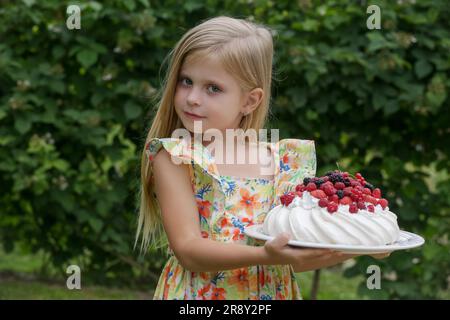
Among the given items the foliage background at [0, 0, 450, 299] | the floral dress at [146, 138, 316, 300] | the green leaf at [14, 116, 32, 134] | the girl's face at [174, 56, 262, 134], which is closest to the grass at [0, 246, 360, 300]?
the foliage background at [0, 0, 450, 299]

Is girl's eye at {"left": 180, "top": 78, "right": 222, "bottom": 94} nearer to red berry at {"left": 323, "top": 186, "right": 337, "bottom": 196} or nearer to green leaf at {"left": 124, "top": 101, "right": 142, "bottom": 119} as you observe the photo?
red berry at {"left": 323, "top": 186, "right": 337, "bottom": 196}

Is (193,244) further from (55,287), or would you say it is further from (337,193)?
(55,287)

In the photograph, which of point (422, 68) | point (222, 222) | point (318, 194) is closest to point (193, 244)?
point (222, 222)

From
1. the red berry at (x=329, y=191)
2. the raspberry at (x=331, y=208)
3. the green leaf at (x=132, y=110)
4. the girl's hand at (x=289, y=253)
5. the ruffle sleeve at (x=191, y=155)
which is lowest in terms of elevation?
the girl's hand at (x=289, y=253)

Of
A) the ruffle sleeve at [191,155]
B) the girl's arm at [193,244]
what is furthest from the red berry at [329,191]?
the ruffle sleeve at [191,155]

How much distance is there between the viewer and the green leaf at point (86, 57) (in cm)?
410

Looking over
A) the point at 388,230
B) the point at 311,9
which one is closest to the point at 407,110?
the point at 311,9

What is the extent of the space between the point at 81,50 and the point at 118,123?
452mm

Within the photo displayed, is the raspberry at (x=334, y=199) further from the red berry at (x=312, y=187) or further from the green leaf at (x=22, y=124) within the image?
the green leaf at (x=22, y=124)

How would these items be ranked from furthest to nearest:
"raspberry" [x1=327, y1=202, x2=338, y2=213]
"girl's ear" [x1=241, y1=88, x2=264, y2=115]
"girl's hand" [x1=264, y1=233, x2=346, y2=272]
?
"girl's ear" [x1=241, y1=88, x2=264, y2=115] < "raspberry" [x1=327, y1=202, x2=338, y2=213] < "girl's hand" [x1=264, y1=233, x2=346, y2=272]

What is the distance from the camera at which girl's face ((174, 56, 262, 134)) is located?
2260mm

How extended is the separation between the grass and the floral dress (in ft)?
7.62

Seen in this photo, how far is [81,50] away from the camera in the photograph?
13.6 ft

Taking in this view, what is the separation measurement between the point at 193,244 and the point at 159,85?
2.29 metres
